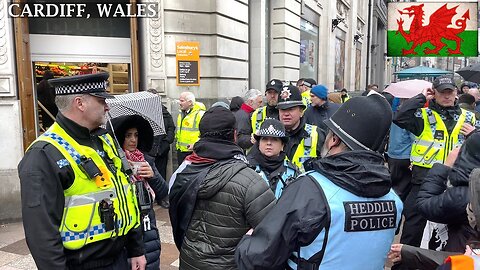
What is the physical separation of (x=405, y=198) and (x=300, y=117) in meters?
1.95

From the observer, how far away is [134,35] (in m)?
→ 7.80

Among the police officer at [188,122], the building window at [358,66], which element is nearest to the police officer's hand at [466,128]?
the police officer at [188,122]

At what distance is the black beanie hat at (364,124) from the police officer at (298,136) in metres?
2.16

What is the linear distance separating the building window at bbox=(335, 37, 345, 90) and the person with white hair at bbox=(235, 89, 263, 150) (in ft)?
41.7

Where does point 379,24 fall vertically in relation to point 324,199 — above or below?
above

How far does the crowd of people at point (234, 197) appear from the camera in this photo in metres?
1.77

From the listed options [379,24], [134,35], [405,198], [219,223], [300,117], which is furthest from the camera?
[379,24]

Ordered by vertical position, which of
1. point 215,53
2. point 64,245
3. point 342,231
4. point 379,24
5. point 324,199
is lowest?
point 64,245

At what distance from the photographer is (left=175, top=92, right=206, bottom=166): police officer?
279 inches

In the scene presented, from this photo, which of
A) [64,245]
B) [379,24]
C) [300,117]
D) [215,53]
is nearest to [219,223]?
[64,245]

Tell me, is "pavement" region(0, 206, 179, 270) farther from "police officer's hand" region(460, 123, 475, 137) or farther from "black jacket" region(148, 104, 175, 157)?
"police officer's hand" region(460, 123, 475, 137)

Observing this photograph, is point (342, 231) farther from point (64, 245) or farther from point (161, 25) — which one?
point (161, 25)

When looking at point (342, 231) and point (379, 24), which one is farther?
point (379, 24)

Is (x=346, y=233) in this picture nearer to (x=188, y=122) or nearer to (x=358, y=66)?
(x=188, y=122)
